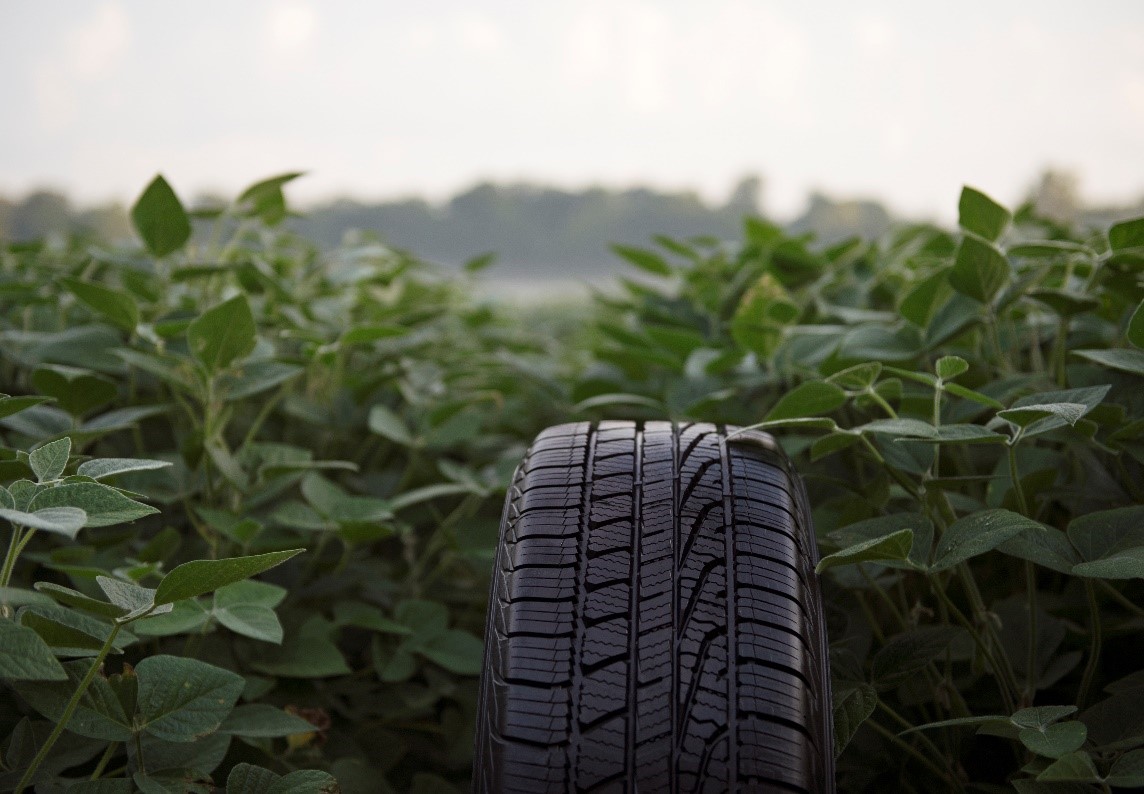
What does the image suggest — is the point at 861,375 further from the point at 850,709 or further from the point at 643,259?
the point at 643,259

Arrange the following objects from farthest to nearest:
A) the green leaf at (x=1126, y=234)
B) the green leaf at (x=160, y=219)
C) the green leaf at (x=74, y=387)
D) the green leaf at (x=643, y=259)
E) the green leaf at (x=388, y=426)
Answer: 1. the green leaf at (x=643, y=259)
2. the green leaf at (x=388, y=426)
3. the green leaf at (x=160, y=219)
4. the green leaf at (x=74, y=387)
5. the green leaf at (x=1126, y=234)

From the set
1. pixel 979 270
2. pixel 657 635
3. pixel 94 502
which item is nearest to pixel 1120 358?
pixel 979 270

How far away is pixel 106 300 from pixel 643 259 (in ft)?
3.90

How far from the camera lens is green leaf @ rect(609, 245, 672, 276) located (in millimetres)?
2061

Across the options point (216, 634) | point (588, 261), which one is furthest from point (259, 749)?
point (588, 261)

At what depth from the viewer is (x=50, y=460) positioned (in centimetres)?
80

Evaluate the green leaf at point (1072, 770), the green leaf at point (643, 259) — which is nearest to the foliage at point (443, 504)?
the green leaf at point (1072, 770)

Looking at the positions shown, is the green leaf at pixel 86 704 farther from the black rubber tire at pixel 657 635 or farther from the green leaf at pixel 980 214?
the green leaf at pixel 980 214

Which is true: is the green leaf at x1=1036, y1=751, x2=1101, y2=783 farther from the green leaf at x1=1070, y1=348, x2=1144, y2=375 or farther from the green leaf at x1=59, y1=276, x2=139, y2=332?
the green leaf at x1=59, y1=276, x2=139, y2=332

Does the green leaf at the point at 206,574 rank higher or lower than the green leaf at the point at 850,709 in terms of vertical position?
higher

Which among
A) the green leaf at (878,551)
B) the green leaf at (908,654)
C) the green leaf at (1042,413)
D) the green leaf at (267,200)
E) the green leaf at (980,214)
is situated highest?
the green leaf at (267,200)

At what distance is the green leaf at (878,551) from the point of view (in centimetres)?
78

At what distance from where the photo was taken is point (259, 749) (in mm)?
1118

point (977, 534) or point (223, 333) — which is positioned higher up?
point (223, 333)
